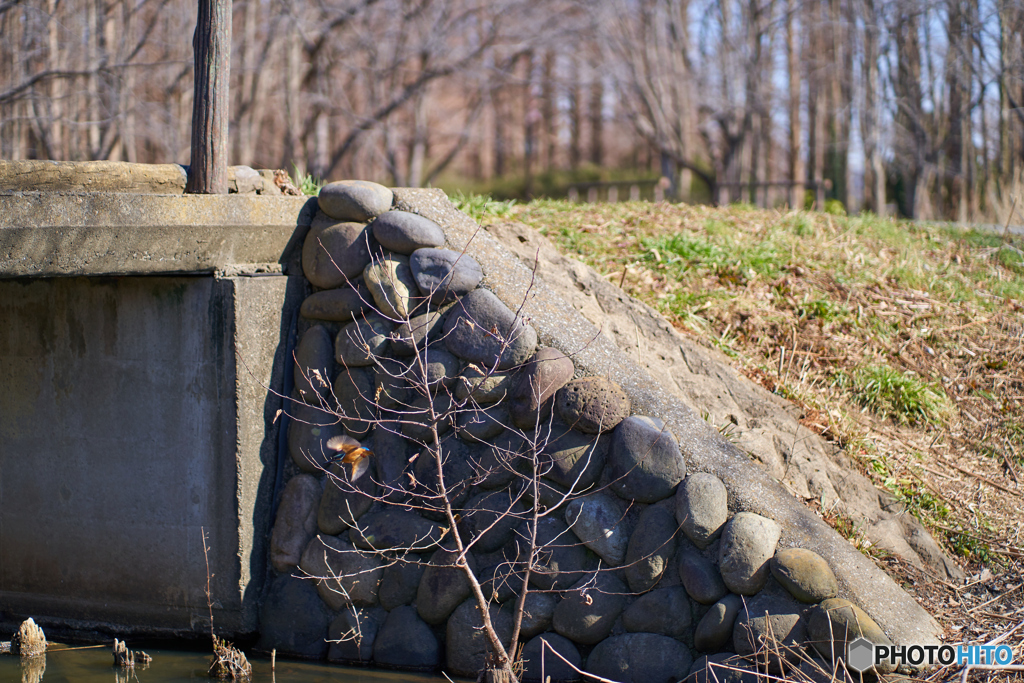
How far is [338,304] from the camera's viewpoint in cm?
409

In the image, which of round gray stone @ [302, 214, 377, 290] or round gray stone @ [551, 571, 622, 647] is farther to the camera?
round gray stone @ [302, 214, 377, 290]

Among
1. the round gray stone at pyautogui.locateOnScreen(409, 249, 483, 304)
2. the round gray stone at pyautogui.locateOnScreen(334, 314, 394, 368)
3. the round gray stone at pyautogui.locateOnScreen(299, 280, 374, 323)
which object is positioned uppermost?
the round gray stone at pyautogui.locateOnScreen(409, 249, 483, 304)

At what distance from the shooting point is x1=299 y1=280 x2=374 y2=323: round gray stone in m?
4.06

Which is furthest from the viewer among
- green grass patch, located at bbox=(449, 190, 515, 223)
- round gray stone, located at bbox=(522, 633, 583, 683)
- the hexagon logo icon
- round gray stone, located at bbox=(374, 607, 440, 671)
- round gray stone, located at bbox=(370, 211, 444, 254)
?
green grass patch, located at bbox=(449, 190, 515, 223)

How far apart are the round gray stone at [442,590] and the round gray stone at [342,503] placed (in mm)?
464

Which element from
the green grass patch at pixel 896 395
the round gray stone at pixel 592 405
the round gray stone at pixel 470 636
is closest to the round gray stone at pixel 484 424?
the round gray stone at pixel 592 405

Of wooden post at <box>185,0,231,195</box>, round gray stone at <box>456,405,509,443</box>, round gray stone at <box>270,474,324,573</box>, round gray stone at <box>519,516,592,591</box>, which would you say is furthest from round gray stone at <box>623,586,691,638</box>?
wooden post at <box>185,0,231,195</box>

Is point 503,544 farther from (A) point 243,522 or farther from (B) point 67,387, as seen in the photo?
(B) point 67,387

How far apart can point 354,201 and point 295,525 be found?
1.69 m

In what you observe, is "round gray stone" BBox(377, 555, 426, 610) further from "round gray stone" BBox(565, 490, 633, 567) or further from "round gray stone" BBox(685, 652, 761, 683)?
"round gray stone" BBox(685, 652, 761, 683)

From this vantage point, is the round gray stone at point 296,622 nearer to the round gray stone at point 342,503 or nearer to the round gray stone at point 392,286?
the round gray stone at point 342,503

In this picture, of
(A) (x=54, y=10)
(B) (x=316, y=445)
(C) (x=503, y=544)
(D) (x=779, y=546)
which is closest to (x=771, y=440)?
(D) (x=779, y=546)

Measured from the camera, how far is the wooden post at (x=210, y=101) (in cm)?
406

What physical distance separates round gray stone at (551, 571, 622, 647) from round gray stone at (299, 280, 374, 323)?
5.66ft
